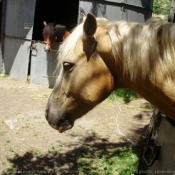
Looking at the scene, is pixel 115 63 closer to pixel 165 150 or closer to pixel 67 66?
pixel 67 66

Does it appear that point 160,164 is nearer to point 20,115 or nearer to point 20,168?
point 20,168

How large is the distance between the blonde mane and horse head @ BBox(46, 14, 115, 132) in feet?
0.24

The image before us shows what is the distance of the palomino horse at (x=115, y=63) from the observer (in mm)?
1412

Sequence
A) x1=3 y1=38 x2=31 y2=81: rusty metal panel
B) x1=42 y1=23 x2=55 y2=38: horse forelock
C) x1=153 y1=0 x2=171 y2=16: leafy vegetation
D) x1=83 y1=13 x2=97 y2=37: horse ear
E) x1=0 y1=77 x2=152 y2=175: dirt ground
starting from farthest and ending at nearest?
x1=153 y1=0 x2=171 y2=16: leafy vegetation, x1=3 y1=38 x2=31 y2=81: rusty metal panel, x1=42 y1=23 x2=55 y2=38: horse forelock, x1=0 y1=77 x2=152 y2=175: dirt ground, x1=83 y1=13 x2=97 y2=37: horse ear

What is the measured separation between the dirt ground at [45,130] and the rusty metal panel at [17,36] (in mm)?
1504

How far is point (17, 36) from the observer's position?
316 inches

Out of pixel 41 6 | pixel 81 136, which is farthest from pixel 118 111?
pixel 41 6

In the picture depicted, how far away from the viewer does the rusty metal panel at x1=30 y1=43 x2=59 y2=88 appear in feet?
24.7

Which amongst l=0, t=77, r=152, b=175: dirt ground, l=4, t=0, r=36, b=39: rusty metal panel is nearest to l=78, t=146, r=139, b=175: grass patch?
l=0, t=77, r=152, b=175: dirt ground

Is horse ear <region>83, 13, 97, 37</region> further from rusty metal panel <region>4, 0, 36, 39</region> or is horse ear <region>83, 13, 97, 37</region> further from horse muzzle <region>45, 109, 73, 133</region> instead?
rusty metal panel <region>4, 0, 36, 39</region>

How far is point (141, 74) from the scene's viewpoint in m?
1.46

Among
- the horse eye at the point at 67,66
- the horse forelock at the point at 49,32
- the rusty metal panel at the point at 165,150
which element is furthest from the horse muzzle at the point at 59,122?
the horse forelock at the point at 49,32

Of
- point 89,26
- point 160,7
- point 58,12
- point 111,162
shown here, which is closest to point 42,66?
point 111,162

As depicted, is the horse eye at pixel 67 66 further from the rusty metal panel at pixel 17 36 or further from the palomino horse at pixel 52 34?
the rusty metal panel at pixel 17 36
